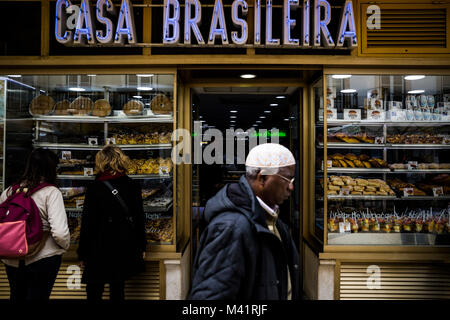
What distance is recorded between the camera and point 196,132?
5.37 meters

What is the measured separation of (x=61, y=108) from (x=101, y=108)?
58cm

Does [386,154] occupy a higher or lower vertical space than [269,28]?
lower

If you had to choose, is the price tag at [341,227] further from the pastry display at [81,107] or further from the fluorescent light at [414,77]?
the pastry display at [81,107]

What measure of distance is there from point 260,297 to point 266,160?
2.61 ft

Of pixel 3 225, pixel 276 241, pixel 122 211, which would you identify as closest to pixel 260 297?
pixel 276 241

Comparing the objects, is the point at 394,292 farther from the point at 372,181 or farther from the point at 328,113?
the point at 328,113

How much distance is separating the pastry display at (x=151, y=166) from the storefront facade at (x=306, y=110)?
0.9 inches

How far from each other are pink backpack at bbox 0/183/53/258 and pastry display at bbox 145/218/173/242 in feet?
5.11

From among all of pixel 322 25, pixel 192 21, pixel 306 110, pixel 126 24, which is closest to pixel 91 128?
pixel 126 24

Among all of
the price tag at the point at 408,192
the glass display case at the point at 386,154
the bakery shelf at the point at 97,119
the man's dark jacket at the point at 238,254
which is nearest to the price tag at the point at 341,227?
the glass display case at the point at 386,154

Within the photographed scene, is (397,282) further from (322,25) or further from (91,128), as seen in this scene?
(91,128)

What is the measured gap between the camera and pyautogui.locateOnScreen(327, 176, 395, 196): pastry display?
446cm

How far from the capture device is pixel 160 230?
14.2ft

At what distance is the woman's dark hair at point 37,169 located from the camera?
291 centimetres
